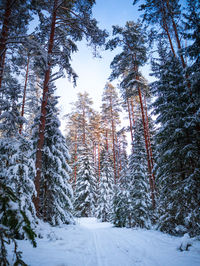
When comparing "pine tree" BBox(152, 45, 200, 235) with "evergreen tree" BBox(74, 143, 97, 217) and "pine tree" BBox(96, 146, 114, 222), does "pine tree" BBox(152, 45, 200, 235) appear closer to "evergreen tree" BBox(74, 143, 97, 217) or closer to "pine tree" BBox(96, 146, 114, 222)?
"pine tree" BBox(96, 146, 114, 222)

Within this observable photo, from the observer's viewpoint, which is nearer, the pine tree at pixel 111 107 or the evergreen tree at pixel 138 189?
the evergreen tree at pixel 138 189

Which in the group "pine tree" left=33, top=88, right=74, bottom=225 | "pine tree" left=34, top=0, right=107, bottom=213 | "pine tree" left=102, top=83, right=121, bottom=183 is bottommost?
"pine tree" left=33, top=88, right=74, bottom=225

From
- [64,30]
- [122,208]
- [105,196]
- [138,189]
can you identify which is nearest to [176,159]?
[138,189]

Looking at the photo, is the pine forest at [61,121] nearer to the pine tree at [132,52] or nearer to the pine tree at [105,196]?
the pine tree at [132,52]

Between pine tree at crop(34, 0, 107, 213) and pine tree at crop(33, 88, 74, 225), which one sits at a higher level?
pine tree at crop(34, 0, 107, 213)

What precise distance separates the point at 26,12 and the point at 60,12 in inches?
107

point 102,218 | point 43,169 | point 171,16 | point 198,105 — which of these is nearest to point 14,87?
point 43,169

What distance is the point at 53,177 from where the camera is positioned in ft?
28.0

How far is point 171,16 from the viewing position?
28.8 ft

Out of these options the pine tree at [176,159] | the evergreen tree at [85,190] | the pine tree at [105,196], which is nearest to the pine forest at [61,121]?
the pine tree at [176,159]

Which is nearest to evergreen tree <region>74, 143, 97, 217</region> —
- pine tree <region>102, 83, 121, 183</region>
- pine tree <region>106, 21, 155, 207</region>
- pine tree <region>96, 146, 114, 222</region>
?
pine tree <region>96, 146, 114, 222</region>

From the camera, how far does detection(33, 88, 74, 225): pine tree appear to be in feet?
27.2

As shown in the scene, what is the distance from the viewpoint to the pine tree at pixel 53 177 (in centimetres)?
830

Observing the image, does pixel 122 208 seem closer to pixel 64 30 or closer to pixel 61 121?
pixel 61 121
